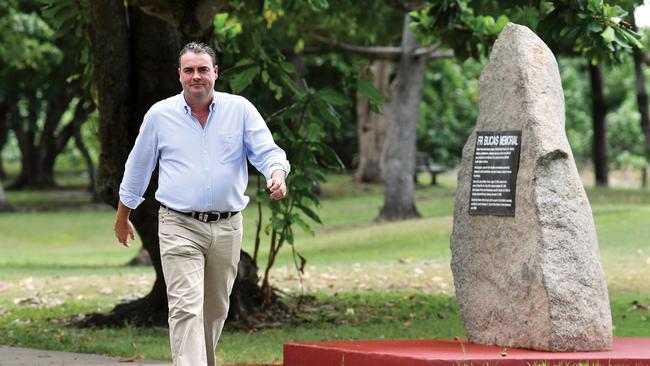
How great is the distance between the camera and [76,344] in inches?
405

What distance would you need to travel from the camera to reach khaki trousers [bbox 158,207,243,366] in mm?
6734

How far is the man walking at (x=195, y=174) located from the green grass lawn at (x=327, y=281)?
103 inches

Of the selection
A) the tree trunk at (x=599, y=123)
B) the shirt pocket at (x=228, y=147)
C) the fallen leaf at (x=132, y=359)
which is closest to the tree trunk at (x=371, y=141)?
the tree trunk at (x=599, y=123)

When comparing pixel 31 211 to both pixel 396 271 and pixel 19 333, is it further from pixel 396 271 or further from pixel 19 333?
pixel 19 333

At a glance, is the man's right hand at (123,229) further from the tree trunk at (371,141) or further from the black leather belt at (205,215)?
the tree trunk at (371,141)

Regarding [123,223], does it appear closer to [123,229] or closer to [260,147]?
[123,229]

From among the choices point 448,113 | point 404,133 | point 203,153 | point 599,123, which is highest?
point 203,153

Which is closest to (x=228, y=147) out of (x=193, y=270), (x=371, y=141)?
(x=193, y=270)

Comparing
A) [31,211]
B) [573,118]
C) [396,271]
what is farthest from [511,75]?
[573,118]

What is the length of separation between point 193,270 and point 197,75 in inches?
43.9

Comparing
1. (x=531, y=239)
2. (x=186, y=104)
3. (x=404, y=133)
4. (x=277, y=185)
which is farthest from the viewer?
(x=404, y=133)

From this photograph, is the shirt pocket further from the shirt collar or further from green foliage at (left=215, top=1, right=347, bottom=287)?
green foliage at (left=215, top=1, right=347, bottom=287)

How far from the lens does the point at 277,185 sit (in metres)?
6.48

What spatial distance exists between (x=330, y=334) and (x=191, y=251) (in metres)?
4.29
